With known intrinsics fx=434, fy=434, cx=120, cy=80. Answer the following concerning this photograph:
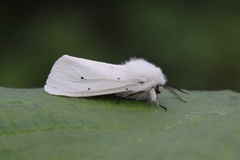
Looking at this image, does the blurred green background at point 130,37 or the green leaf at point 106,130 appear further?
the blurred green background at point 130,37

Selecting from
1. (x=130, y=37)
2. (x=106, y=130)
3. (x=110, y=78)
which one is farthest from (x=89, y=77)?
(x=130, y=37)

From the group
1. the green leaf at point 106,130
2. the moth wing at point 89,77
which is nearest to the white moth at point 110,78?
the moth wing at point 89,77

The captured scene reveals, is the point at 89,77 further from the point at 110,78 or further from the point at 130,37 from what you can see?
the point at 130,37

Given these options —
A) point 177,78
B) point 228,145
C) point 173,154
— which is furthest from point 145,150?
point 177,78

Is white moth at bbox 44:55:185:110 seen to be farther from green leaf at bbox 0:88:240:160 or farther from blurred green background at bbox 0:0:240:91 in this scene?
blurred green background at bbox 0:0:240:91

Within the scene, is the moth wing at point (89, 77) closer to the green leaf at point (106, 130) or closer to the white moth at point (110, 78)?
the white moth at point (110, 78)

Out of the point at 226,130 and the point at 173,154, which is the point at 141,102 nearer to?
the point at 226,130

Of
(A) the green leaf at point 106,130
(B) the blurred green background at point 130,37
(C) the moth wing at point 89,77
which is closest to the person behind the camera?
(A) the green leaf at point 106,130
